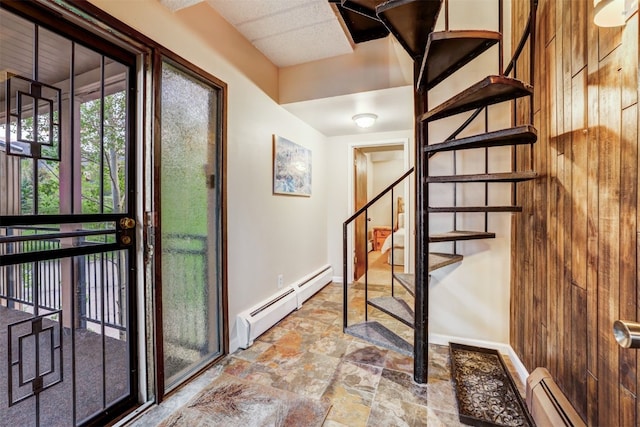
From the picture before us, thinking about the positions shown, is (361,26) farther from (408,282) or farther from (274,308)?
(274,308)

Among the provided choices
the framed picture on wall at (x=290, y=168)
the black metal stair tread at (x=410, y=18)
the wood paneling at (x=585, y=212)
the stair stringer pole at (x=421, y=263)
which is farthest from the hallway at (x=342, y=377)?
the black metal stair tread at (x=410, y=18)

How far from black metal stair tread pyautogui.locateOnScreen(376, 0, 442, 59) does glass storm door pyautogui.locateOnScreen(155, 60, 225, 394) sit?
1.26 meters

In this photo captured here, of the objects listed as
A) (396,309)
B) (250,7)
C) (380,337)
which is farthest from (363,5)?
(380,337)

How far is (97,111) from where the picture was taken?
1.41m

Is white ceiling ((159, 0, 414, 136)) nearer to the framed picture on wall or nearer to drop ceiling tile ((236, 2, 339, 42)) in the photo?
drop ceiling tile ((236, 2, 339, 42))

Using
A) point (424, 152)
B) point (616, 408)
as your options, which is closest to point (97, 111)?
point (424, 152)

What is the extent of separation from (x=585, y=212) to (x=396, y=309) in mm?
1349

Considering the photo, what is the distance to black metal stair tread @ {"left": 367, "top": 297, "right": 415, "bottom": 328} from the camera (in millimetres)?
1976

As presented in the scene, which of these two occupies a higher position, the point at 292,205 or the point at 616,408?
the point at 292,205

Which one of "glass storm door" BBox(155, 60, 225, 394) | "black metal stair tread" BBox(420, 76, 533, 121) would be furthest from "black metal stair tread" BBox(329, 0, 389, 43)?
"glass storm door" BBox(155, 60, 225, 394)

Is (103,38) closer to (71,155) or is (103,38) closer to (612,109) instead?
(71,155)

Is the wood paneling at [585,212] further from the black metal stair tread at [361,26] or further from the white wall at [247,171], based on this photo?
the white wall at [247,171]

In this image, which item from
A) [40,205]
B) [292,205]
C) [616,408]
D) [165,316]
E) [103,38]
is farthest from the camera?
[292,205]

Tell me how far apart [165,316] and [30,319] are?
60 centimetres
